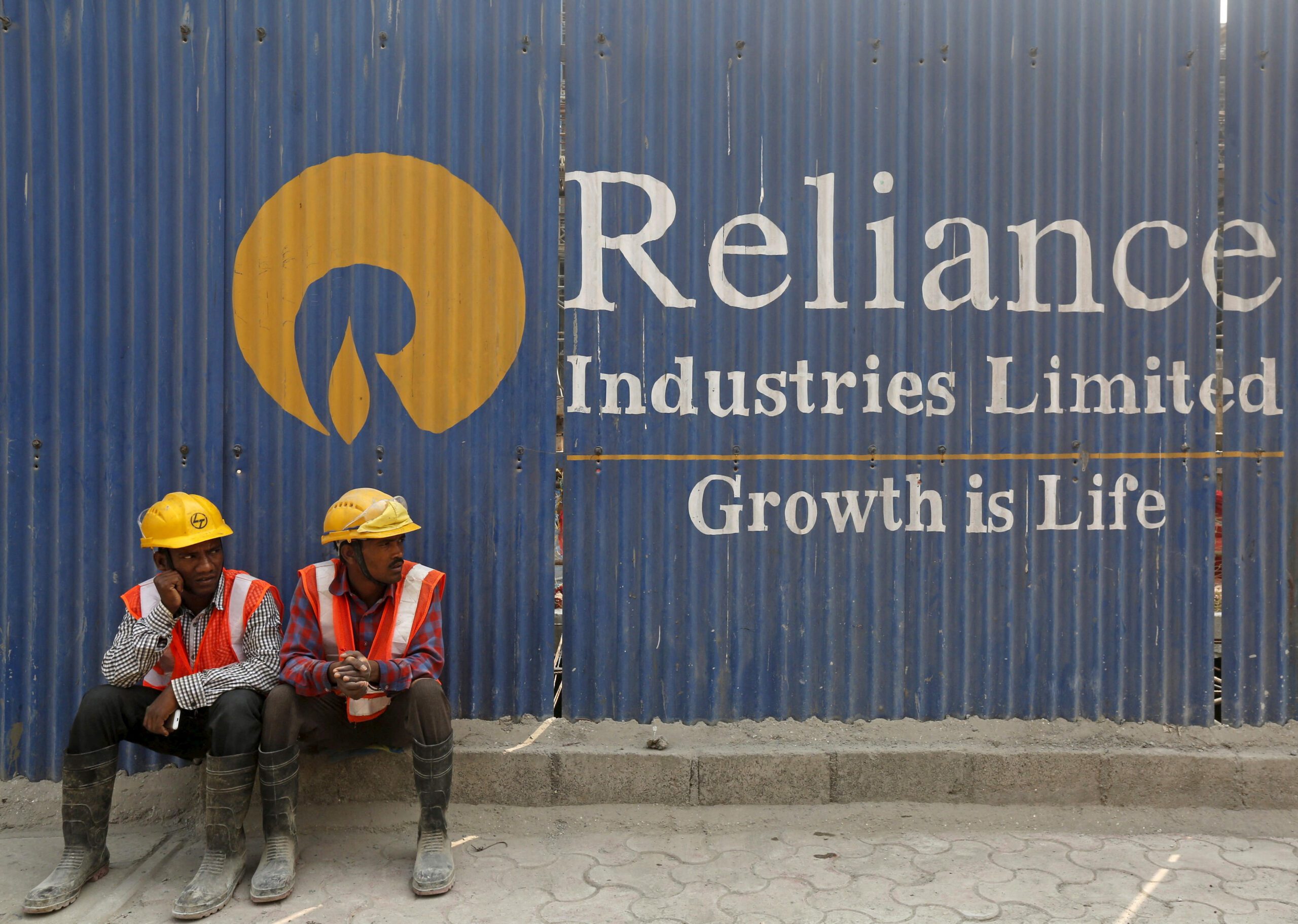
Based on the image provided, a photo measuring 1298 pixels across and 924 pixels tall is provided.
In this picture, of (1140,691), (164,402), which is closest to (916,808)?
(1140,691)

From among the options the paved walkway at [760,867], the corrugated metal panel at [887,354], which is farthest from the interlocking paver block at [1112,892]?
the corrugated metal panel at [887,354]

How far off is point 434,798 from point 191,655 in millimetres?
1138

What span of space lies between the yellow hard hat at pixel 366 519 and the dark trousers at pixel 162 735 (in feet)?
2.28

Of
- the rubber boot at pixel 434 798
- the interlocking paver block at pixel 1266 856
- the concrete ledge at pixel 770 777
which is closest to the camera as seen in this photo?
the rubber boot at pixel 434 798

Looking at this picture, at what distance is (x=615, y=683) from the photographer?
13.6ft

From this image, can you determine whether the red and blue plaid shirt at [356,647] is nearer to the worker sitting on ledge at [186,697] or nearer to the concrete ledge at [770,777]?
the worker sitting on ledge at [186,697]

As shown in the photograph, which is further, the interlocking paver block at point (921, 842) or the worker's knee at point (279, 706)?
the interlocking paver block at point (921, 842)

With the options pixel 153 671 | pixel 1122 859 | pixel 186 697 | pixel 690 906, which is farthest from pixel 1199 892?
pixel 153 671

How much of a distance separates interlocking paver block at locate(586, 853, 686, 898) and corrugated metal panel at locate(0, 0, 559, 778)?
1.06 m

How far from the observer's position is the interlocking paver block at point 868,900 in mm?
3158

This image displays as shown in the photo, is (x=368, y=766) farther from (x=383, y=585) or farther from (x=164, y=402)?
(x=164, y=402)

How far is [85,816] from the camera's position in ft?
11.1

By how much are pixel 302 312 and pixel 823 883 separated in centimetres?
325

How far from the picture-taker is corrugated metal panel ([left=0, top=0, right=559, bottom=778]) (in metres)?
4.01
